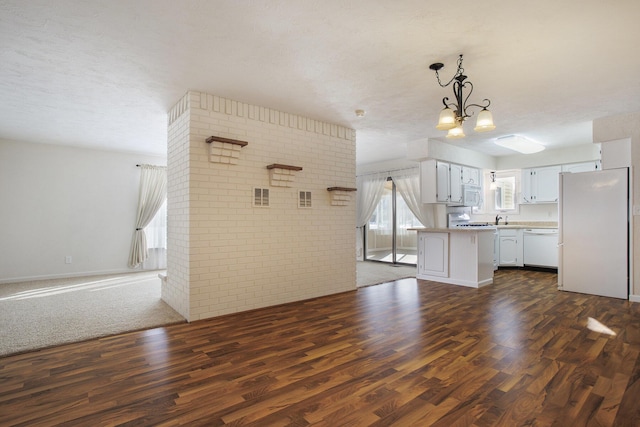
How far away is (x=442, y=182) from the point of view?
618 cm

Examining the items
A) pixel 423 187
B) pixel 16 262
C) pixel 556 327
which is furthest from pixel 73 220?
pixel 556 327

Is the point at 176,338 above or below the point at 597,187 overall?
below

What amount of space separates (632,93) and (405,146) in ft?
10.9

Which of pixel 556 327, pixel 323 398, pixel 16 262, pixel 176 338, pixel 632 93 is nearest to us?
pixel 323 398

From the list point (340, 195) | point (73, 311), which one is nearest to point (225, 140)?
point (340, 195)

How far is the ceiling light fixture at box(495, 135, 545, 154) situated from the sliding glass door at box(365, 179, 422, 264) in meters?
2.41

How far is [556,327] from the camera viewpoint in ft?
11.2

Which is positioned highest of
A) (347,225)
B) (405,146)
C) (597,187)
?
(405,146)

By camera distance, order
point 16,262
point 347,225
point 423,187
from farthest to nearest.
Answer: point 423,187
point 16,262
point 347,225

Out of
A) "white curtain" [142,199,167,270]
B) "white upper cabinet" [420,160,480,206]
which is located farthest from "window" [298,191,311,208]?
"white curtain" [142,199,167,270]

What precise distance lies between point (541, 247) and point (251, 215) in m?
6.15

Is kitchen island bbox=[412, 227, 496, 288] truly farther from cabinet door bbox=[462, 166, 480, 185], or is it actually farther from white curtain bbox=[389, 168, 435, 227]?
cabinet door bbox=[462, 166, 480, 185]

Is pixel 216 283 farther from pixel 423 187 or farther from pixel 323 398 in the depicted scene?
pixel 423 187

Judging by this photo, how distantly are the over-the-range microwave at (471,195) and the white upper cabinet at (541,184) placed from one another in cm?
109
